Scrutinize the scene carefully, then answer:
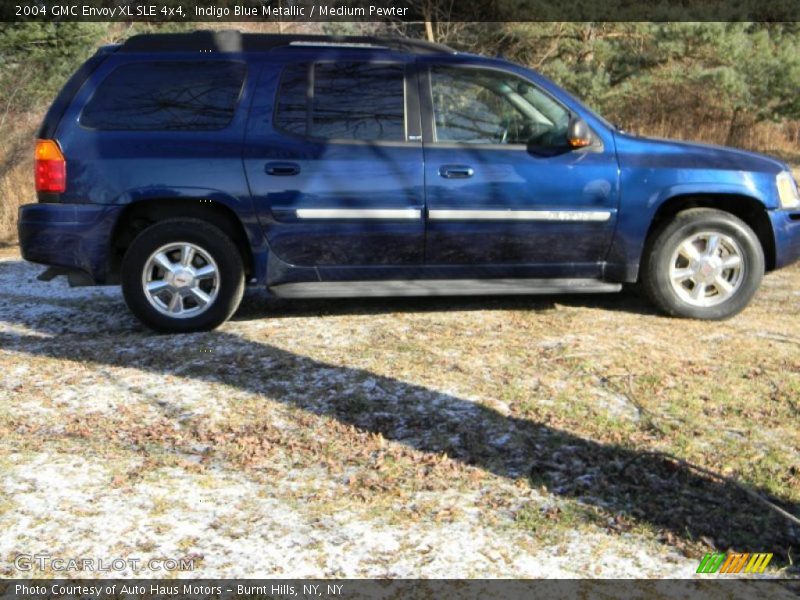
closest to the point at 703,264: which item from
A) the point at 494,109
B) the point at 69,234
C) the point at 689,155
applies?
the point at 689,155

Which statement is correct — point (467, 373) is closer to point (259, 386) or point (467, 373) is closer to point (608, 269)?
point (259, 386)

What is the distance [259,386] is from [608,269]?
8.60ft

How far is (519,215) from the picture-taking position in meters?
5.57

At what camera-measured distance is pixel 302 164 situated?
5430 millimetres

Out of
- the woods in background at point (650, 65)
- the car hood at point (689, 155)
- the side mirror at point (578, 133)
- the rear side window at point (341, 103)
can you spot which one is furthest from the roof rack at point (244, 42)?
the woods in background at point (650, 65)

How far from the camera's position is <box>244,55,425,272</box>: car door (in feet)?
17.8

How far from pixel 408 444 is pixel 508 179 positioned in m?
2.35

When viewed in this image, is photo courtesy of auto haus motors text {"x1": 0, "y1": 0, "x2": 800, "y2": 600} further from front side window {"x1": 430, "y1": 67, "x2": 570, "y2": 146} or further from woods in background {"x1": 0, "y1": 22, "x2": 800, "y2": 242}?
woods in background {"x1": 0, "y1": 22, "x2": 800, "y2": 242}

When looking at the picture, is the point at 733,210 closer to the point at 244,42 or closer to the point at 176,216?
the point at 244,42

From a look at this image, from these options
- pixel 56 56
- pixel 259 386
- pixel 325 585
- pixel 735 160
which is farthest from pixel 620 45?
pixel 325 585

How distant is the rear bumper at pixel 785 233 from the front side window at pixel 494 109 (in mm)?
1652

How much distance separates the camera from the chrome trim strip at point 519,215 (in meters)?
5.53

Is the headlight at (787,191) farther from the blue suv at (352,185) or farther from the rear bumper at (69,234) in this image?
the rear bumper at (69,234)

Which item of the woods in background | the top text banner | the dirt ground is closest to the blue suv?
the dirt ground
